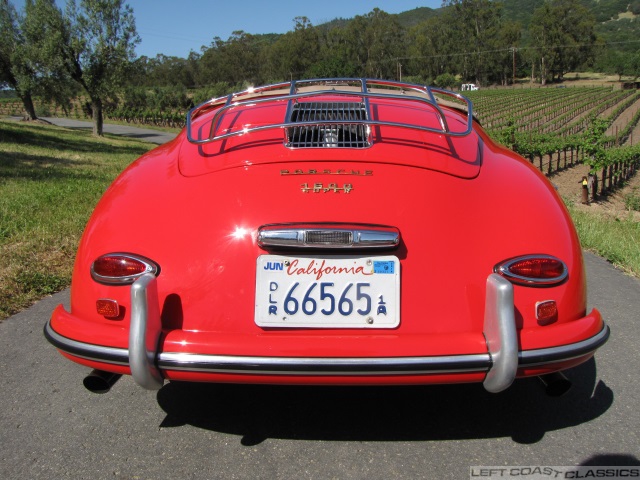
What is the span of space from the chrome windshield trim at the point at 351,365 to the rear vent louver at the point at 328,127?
0.94m

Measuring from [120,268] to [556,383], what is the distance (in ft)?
5.66

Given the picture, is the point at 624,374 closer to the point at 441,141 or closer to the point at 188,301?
the point at 441,141

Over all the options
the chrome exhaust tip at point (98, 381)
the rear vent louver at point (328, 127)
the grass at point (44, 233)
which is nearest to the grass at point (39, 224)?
the grass at point (44, 233)

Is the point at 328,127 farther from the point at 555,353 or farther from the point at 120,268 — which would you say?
the point at 555,353

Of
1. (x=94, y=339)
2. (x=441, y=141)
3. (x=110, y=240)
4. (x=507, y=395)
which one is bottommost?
(x=507, y=395)

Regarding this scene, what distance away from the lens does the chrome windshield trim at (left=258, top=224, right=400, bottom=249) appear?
2.01 m

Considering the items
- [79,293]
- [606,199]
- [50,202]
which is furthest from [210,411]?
[606,199]

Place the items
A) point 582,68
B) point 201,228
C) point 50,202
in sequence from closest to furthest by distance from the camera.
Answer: point 201,228 < point 50,202 < point 582,68

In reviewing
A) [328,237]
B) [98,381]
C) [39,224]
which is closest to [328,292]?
[328,237]

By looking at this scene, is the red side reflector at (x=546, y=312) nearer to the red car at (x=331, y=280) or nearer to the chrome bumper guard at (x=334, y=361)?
the red car at (x=331, y=280)

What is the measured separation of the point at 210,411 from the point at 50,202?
500cm

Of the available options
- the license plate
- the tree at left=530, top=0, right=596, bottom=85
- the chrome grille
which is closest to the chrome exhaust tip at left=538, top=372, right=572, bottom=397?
the license plate

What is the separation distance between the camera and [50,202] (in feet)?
21.6

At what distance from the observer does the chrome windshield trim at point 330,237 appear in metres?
2.01
